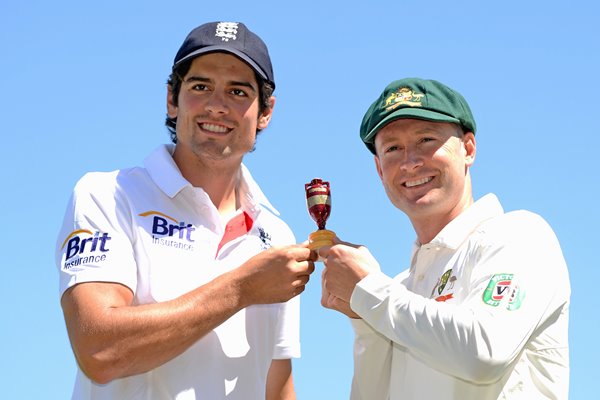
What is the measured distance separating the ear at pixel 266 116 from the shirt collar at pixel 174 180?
396mm

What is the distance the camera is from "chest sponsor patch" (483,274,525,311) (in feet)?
18.2

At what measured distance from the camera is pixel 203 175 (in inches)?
292

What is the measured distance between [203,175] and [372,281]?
6.47ft

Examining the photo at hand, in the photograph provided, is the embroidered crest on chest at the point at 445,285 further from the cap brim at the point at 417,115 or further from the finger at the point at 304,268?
the cap brim at the point at 417,115

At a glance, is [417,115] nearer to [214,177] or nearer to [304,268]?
[304,268]

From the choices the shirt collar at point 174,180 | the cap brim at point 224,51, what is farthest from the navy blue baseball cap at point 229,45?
the shirt collar at point 174,180

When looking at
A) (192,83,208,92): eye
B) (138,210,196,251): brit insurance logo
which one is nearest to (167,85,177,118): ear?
(192,83,208,92): eye

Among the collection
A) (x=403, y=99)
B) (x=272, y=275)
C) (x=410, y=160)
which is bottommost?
(x=272, y=275)

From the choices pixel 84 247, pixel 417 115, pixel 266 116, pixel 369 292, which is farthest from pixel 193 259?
pixel 417 115

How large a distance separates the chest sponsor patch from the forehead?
2760 millimetres

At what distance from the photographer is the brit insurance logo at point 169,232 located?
684 cm

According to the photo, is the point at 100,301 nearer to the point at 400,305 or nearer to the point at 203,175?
the point at 203,175

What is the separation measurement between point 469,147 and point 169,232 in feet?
7.60

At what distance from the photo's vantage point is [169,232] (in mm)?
6898
